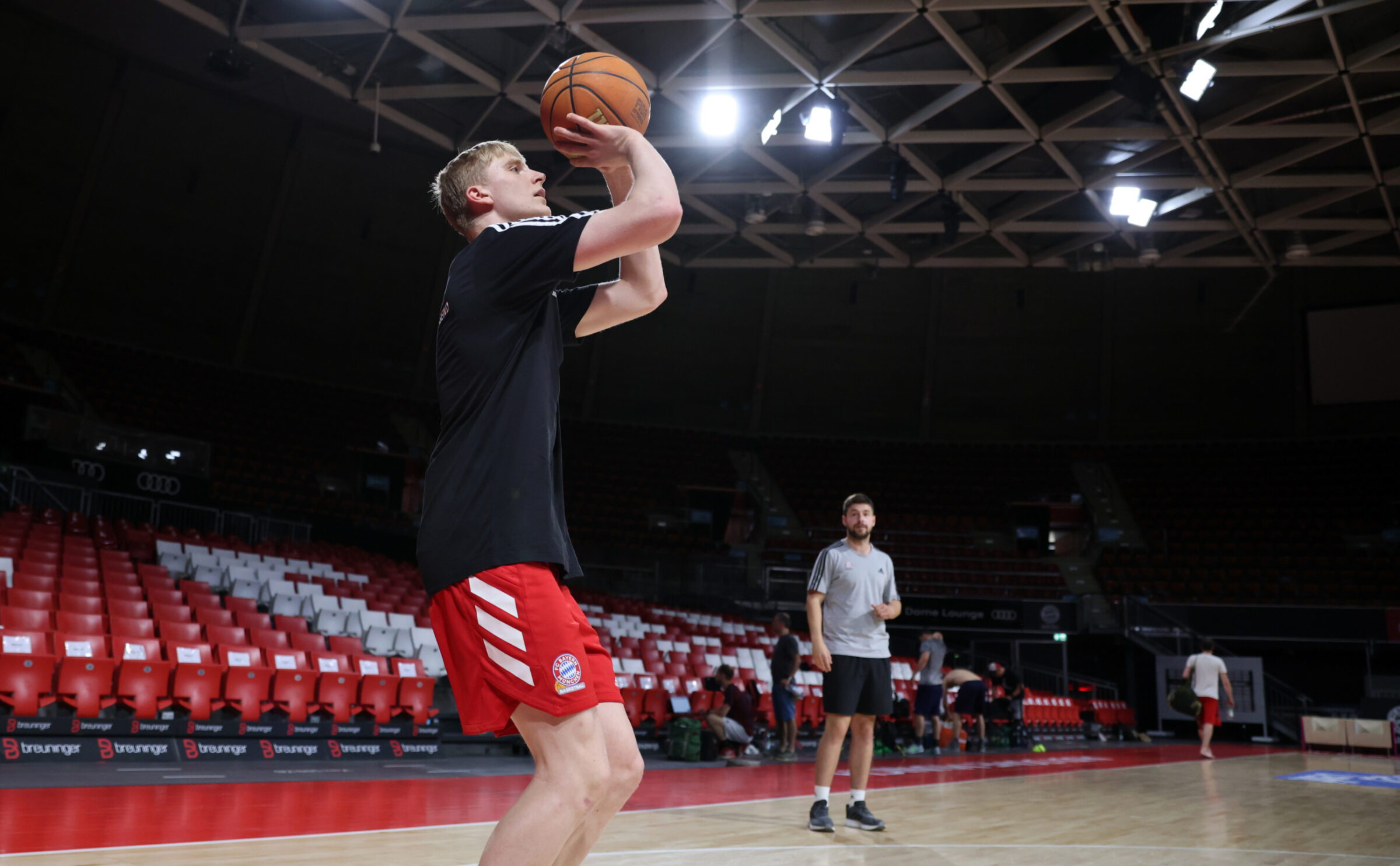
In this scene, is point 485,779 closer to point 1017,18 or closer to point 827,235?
point 1017,18

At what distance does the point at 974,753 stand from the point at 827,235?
11.9m

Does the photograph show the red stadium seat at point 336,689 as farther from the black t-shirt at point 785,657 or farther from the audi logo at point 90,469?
the audi logo at point 90,469

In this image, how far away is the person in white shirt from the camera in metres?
13.6

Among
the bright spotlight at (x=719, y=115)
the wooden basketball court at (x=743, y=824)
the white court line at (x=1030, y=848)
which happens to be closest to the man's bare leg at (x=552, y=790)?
the wooden basketball court at (x=743, y=824)

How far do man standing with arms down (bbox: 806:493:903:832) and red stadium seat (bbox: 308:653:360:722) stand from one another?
4925 millimetres

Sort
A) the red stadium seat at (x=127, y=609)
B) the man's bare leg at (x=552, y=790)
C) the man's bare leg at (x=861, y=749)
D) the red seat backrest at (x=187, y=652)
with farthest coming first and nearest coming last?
the red stadium seat at (x=127, y=609), the red seat backrest at (x=187, y=652), the man's bare leg at (x=861, y=749), the man's bare leg at (x=552, y=790)

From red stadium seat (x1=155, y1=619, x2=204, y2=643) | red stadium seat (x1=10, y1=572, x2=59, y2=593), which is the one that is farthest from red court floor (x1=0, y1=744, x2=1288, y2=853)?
red stadium seat (x1=10, y1=572, x2=59, y2=593)

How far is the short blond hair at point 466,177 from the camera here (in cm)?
224

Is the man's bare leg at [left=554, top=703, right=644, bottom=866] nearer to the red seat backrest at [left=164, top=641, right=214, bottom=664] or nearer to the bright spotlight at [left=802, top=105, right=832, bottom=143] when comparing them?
the red seat backrest at [left=164, top=641, right=214, bottom=664]

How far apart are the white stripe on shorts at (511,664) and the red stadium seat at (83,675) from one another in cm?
709

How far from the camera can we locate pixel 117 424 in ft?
55.0

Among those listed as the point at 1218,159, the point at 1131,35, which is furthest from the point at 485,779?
the point at 1218,159

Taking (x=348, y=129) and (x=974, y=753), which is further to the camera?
(x=348, y=129)

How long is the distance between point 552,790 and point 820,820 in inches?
150
